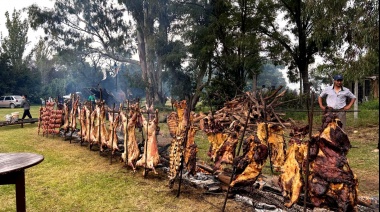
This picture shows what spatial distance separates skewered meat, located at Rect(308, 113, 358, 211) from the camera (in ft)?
13.1

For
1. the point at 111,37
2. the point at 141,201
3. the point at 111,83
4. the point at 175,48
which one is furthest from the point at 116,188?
the point at 111,83

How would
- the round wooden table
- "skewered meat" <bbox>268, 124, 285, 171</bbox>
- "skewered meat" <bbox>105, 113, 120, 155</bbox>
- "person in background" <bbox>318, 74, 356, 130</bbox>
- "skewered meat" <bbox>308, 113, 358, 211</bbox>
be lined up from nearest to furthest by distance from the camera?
the round wooden table < "skewered meat" <bbox>308, 113, 358, 211</bbox> < "skewered meat" <bbox>268, 124, 285, 171</bbox> < "person in background" <bbox>318, 74, 356, 130</bbox> < "skewered meat" <bbox>105, 113, 120, 155</bbox>

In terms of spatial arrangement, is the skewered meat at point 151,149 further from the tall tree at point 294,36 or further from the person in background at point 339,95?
the tall tree at point 294,36

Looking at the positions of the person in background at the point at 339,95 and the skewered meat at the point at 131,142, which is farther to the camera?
the person in background at the point at 339,95

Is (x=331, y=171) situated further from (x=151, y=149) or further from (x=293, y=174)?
(x=151, y=149)

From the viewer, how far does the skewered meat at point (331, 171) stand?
4004 millimetres

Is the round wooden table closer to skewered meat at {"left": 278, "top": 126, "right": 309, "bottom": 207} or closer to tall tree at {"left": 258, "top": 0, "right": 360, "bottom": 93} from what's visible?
skewered meat at {"left": 278, "top": 126, "right": 309, "bottom": 207}

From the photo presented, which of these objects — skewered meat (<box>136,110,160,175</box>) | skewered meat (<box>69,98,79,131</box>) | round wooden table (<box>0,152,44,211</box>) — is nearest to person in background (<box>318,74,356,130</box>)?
skewered meat (<box>136,110,160,175</box>)

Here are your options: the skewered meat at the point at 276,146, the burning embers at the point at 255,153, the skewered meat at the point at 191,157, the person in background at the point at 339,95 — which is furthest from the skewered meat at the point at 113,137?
the person in background at the point at 339,95

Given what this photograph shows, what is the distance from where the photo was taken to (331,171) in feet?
13.6

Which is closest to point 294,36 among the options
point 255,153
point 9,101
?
point 255,153

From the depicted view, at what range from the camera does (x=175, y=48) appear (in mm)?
22688

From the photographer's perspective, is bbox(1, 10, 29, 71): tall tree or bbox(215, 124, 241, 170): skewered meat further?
bbox(1, 10, 29, 71): tall tree

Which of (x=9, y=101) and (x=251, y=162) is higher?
(x=9, y=101)
